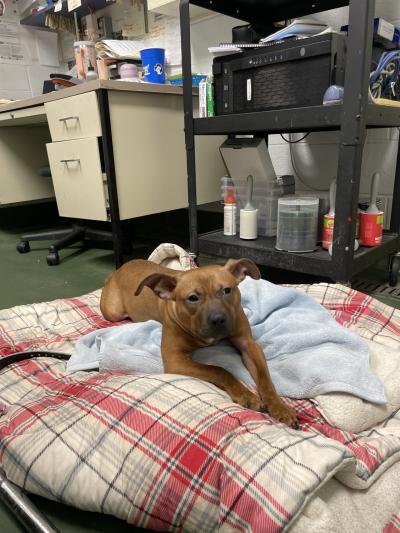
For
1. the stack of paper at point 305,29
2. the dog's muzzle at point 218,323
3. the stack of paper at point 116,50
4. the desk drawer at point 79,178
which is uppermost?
the stack of paper at point 116,50

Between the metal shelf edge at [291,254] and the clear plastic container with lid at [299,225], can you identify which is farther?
the clear plastic container with lid at [299,225]

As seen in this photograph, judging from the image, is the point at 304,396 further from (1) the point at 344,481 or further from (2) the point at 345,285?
(2) the point at 345,285

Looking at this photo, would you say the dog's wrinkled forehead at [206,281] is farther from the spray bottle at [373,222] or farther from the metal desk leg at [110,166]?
the metal desk leg at [110,166]

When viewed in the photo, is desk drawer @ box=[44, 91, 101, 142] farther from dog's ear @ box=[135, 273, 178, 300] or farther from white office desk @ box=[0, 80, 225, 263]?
dog's ear @ box=[135, 273, 178, 300]

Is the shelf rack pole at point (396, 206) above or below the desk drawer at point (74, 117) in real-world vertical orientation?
below

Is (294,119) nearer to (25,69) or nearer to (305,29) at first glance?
(305,29)

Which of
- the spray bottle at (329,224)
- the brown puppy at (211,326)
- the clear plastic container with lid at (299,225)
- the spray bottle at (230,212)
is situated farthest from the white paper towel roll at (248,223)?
the brown puppy at (211,326)

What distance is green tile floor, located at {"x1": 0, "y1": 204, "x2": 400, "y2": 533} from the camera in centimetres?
85

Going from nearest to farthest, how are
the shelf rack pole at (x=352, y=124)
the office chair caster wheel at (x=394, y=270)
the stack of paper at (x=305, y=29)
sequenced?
the shelf rack pole at (x=352, y=124), the stack of paper at (x=305, y=29), the office chair caster wheel at (x=394, y=270)

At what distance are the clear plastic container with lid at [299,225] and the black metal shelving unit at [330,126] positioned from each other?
59 mm

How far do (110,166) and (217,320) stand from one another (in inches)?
54.6

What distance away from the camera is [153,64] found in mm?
2439

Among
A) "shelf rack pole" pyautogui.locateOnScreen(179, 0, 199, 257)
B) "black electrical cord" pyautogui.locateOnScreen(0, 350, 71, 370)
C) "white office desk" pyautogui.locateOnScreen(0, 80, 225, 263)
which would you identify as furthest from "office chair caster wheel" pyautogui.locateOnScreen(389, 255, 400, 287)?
"black electrical cord" pyautogui.locateOnScreen(0, 350, 71, 370)

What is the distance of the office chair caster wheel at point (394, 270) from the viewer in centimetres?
197
